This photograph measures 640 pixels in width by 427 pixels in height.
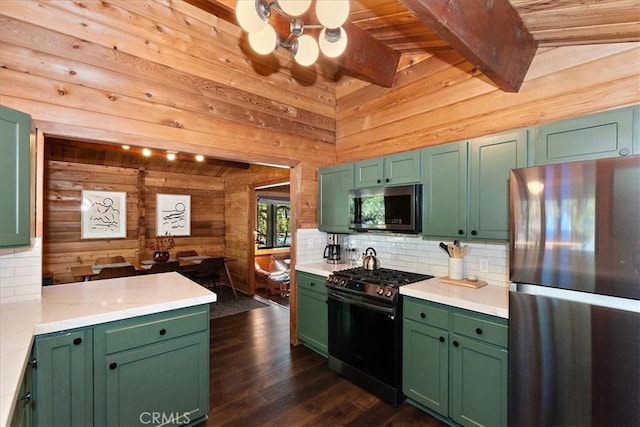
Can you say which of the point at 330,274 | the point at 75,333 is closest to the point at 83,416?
the point at 75,333

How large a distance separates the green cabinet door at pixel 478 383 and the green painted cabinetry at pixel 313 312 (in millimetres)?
1271

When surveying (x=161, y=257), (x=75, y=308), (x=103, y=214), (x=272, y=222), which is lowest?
(x=161, y=257)

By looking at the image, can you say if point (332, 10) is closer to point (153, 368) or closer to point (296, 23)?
point (296, 23)

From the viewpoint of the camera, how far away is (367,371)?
247 cm

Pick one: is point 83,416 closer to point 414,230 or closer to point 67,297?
point 67,297

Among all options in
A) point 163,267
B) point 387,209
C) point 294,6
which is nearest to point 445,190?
point 387,209

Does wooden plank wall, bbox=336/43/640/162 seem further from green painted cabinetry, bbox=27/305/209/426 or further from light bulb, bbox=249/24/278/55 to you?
green painted cabinetry, bbox=27/305/209/426

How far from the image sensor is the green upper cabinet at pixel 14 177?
1.53 m

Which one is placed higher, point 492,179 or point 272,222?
point 492,179

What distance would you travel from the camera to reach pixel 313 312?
3.09 meters

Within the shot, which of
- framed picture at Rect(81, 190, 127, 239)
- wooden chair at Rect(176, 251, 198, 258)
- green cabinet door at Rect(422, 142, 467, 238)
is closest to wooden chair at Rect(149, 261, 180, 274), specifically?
wooden chair at Rect(176, 251, 198, 258)

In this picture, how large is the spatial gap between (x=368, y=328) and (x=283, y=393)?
89cm

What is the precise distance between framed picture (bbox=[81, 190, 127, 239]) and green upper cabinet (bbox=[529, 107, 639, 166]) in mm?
5788

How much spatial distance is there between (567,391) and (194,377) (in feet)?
7.08
